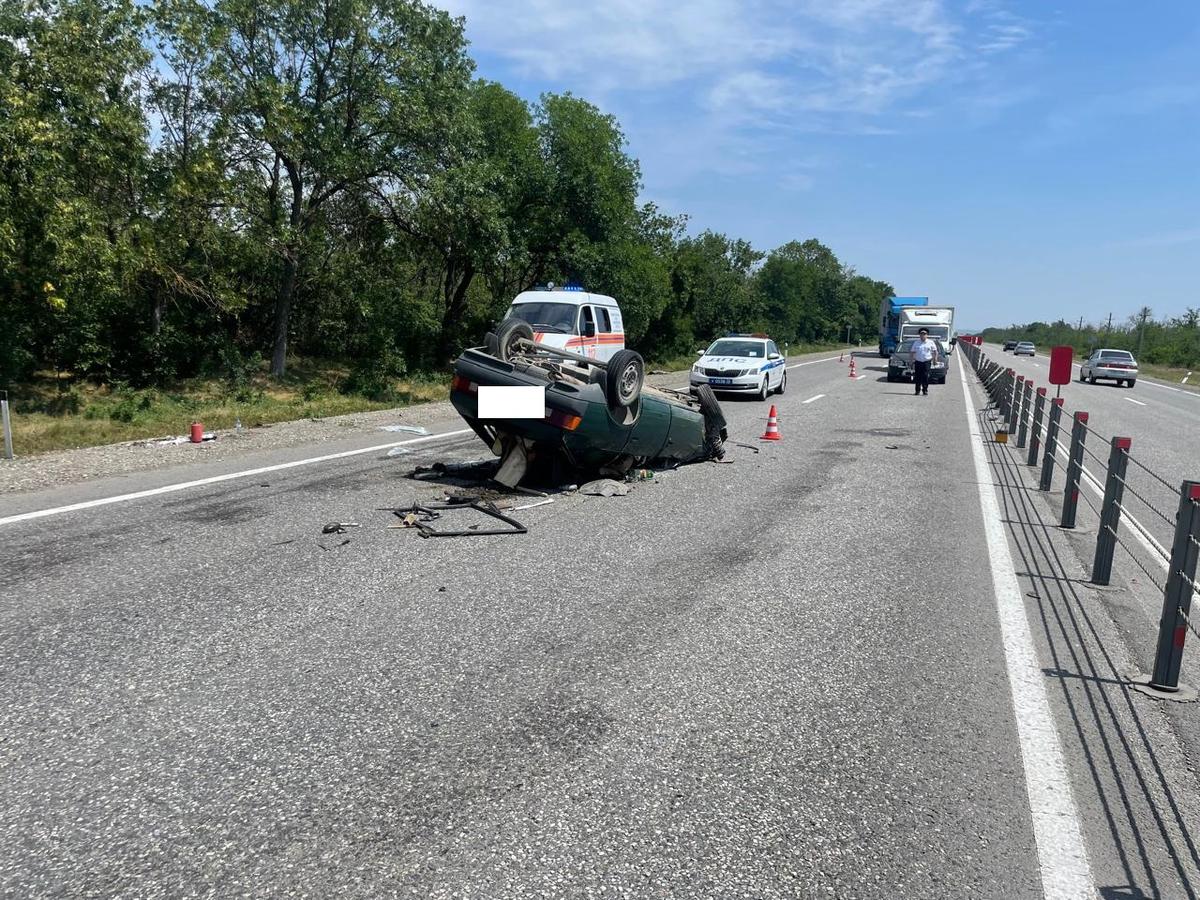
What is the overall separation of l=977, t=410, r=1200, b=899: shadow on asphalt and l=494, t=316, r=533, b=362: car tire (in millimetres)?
5278

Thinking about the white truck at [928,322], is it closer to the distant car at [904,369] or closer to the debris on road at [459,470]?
the distant car at [904,369]

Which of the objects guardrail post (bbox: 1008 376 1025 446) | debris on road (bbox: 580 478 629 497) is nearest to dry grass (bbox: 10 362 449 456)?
debris on road (bbox: 580 478 629 497)

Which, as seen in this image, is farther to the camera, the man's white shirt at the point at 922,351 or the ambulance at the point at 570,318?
the man's white shirt at the point at 922,351

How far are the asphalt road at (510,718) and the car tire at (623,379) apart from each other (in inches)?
70.6

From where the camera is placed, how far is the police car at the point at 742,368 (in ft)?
66.0

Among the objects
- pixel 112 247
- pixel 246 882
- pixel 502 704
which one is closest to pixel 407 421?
pixel 112 247

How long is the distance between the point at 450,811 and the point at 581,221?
26613 millimetres

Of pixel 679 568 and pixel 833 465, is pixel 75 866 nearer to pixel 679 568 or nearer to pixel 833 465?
pixel 679 568

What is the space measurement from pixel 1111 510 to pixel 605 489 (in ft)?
15.0

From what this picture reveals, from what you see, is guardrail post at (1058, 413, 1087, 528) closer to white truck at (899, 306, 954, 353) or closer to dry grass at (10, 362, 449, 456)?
dry grass at (10, 362, 449, 456)

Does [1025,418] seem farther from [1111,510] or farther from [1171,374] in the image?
[1171,374]

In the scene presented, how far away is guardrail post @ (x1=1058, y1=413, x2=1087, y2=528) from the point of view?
302 inches

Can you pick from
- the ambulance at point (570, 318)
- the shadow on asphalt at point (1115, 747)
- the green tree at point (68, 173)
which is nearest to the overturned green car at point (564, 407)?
the shadow on asphalt at point (1115, 747)

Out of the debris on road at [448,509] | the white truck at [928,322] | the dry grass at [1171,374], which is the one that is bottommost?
the debris on road at [448,509]
